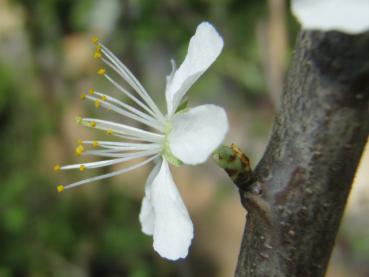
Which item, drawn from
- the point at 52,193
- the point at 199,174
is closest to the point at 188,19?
the point at 199,174

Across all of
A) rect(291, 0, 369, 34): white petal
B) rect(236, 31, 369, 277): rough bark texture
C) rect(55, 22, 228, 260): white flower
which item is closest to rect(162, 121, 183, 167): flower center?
rect(55, 22, 228, 260): white flower

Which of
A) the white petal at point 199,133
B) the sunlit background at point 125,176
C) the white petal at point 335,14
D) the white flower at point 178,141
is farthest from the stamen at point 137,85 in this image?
the sunlit background at point 125,176

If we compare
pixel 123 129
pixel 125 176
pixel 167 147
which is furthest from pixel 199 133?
pixel 125 176

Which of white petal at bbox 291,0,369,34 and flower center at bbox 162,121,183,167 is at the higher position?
white petal at bbox 291,0,369,34

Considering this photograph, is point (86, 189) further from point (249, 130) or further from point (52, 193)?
point (249, 130)

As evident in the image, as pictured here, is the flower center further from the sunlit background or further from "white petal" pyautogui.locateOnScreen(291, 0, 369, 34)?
the sunlit background
